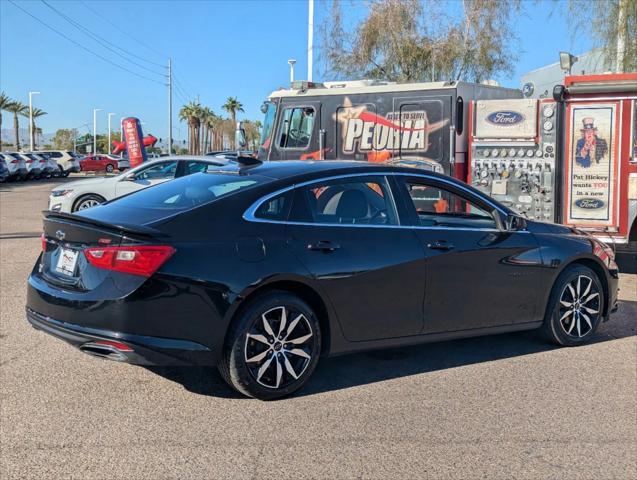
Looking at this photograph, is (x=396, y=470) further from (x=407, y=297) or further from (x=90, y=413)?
(x=90, y=413)

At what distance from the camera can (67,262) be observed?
4.71 meters

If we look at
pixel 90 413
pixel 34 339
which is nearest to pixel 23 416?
pixel 90 413

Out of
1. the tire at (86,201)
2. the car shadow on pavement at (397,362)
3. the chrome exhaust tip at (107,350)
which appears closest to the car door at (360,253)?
the car shadow on pavement at (397,362)

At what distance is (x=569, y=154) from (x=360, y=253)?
556cm

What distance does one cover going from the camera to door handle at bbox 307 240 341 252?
Answer: 4.85 m

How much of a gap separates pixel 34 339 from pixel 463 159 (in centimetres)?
666

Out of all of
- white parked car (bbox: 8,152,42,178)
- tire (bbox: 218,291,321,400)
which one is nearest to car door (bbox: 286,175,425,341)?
tire (bbox: 218,291,321,400)

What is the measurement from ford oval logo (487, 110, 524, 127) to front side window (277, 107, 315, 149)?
2863 mm

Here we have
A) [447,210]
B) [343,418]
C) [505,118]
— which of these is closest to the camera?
[343,418]

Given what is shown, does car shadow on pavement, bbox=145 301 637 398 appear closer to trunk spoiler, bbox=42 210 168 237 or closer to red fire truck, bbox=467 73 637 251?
trunk spoiler, bbox=42 210 168 237

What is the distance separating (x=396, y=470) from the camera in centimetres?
380

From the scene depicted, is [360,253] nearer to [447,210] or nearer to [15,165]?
[447,210]

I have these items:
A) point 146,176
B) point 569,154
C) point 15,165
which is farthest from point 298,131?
point 15,165

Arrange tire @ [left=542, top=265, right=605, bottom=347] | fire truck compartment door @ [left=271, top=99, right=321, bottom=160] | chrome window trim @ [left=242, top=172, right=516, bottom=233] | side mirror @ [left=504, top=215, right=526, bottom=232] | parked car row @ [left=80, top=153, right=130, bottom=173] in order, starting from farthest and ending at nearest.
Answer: parked car row @ [left=80, top=153, right=130, bottom=173] → fire truck compartment door @ [left=271, top=99, right=321, bottom=160] → tire @ [left=542, top=265, right=605, bottom=347] → side mirror @ [left=504, top=215, right=526, bottom=232] → chrome window trim @ [left=242, top=172, right=516, bottom=233]
